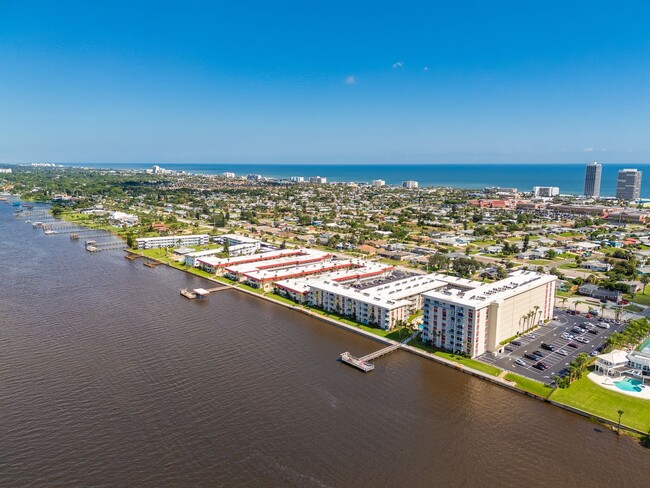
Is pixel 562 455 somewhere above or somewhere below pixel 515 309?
below

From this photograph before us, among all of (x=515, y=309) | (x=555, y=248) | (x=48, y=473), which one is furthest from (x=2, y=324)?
(x=555, y=248)

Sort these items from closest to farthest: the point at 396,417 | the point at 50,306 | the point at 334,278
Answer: the point at 396,417 → the point at 50,306 → the point at 334,278

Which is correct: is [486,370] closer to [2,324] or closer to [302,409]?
[302,409]

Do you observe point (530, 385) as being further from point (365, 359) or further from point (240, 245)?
point (240, 245)

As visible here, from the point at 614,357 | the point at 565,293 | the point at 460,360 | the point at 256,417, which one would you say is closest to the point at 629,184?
the point at 565,293

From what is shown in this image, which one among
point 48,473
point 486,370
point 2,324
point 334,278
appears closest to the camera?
point 48,473

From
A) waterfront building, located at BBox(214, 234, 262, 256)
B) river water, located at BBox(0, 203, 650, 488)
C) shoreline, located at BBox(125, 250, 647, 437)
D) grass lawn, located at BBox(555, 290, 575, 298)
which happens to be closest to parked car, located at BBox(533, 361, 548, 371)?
shoreline, located at BBox(125, 250, 647, 437)

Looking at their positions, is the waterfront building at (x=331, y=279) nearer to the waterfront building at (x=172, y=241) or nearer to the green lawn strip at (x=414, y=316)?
the green lawn strip at (x=414, y=316)
